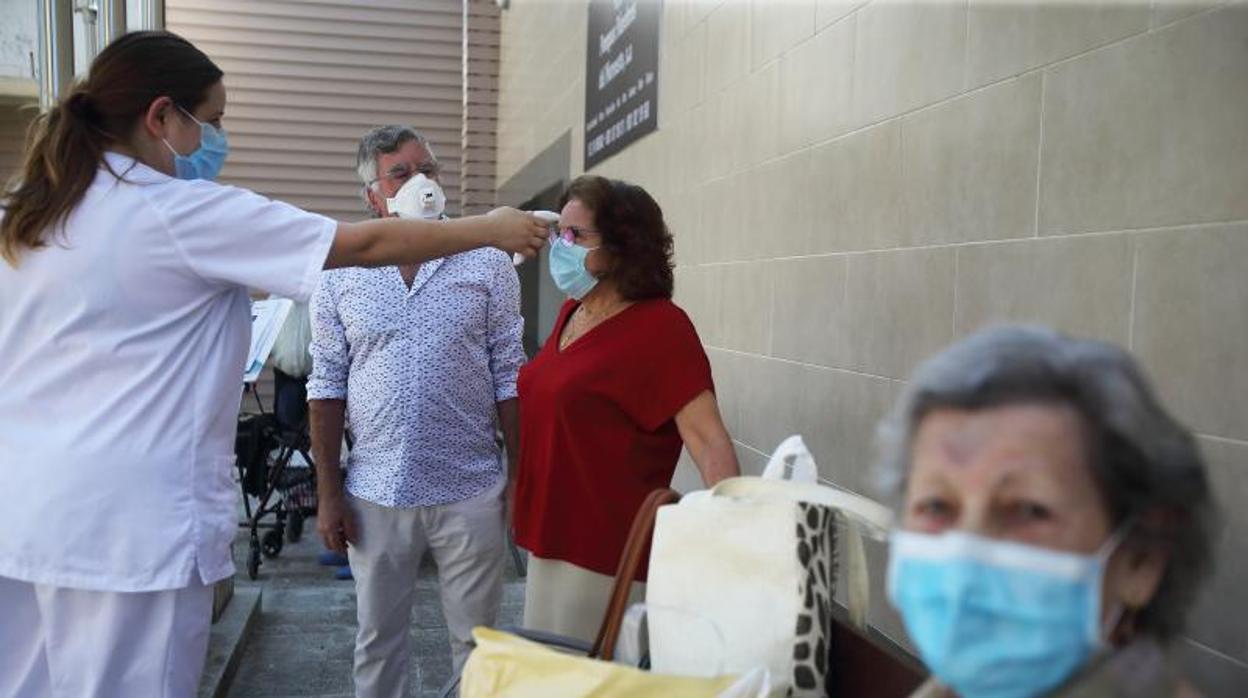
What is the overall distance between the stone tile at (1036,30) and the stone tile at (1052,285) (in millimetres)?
370

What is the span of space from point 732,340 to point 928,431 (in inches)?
114

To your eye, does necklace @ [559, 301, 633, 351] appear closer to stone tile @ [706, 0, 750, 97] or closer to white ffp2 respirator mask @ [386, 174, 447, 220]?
white ffp2 respirator mask @ [386, 174, 447, 220]

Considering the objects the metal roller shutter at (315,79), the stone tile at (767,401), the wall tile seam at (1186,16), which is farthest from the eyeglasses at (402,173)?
the metal roller shutter at (315,79)

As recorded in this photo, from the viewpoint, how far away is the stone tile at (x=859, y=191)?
2865 millimetres

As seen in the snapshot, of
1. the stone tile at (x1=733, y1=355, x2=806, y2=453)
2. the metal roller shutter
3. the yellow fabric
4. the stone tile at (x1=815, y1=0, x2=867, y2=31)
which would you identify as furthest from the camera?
the metal roller shutter

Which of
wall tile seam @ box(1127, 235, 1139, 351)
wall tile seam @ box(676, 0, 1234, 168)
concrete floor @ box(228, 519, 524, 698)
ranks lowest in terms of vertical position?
concrete floor @ box(228, 519, 524, 698)

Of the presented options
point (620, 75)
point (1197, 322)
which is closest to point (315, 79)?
point (620, 75)

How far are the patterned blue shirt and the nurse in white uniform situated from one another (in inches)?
36.6

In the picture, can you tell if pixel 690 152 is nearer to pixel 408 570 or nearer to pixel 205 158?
pixel 408 570

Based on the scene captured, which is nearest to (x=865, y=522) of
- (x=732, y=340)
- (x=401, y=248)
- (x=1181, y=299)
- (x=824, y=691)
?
(x=824, y=691)

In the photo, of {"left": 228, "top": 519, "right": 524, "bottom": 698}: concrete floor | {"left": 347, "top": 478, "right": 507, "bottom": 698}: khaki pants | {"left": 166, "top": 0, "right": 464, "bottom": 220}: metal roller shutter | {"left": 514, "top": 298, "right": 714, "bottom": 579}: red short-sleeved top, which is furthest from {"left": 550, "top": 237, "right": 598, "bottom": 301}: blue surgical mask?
{"left": 166, "top": 0, "right": 464, "bottom": 220}: metal roller shutter

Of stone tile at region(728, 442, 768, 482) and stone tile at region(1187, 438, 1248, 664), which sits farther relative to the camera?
stone tile at region(728, 442, 768, 482)

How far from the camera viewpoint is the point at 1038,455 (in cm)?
114

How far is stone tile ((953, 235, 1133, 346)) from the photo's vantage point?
206cm
